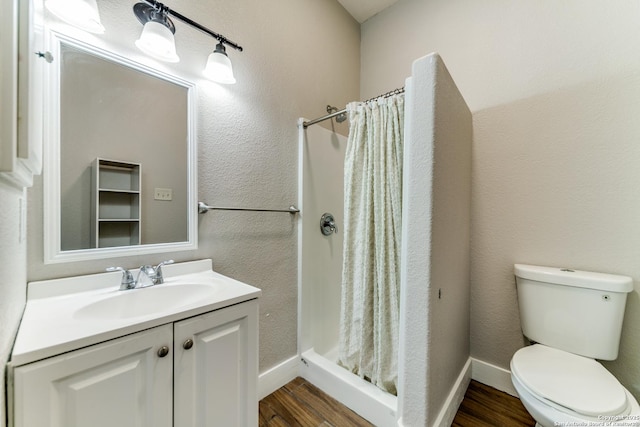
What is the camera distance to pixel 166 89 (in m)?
1.23

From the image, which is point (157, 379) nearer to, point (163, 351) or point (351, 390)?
point (163, 351)

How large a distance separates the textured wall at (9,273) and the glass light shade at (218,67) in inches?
35.4

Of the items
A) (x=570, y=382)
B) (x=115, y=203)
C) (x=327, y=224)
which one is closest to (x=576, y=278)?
(x=570, y=382)

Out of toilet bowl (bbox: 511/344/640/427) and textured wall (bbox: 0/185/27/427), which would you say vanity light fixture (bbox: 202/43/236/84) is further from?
toilet bowl (bbox: 511/344/640/427)

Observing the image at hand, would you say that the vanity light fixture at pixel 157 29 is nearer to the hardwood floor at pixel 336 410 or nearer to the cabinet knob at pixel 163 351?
the cabinet knob at pixel 163 351

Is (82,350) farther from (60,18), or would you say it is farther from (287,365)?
(287,365)

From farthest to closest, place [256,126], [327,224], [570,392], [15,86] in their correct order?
Answer: [327,224] → [256,126] → [570,392] → [15,86]

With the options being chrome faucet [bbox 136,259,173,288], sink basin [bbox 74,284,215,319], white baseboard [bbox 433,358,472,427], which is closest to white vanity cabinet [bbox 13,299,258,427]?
sink basin [bbox 74,284,215,319]

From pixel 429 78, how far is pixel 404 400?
4.59 ft

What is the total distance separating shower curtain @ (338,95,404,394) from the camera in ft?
4.71

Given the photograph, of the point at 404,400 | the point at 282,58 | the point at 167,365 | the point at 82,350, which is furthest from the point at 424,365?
the point at 282,58

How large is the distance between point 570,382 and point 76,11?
241 centimetres

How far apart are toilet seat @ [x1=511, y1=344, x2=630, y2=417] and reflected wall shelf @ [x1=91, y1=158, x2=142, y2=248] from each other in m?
1.85

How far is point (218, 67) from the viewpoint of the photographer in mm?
1259
